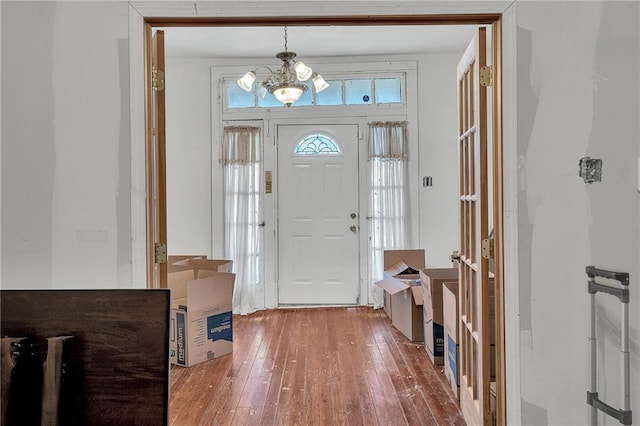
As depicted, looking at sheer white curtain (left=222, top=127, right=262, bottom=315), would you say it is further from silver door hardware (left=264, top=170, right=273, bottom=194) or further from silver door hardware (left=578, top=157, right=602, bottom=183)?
silver door hardware (left=578, top=157, right=602, bottom=183)

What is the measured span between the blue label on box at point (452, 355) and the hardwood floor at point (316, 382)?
15 cm

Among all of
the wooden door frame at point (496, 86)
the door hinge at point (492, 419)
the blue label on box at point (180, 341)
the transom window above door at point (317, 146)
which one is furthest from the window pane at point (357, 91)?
the door hinge at point (492, 419)

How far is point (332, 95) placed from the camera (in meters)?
4.98

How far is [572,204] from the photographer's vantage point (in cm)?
182

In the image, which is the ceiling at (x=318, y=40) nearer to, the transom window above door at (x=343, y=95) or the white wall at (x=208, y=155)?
the white wall at (x=208, y=155)

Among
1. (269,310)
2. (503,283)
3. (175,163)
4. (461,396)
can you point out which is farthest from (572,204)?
(175,163)

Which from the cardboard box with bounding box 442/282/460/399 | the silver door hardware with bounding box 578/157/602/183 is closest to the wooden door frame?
the silver door hardware with bounding box 578/157/602/183

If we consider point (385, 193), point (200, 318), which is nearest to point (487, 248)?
point (200, 318)

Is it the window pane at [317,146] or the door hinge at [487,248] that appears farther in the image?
the window pane at [317,146]

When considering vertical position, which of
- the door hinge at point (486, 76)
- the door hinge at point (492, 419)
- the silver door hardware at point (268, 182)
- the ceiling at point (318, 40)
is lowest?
the door hinge at point (492, 419)

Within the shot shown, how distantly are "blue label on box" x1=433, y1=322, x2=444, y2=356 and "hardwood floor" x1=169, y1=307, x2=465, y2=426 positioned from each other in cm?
11

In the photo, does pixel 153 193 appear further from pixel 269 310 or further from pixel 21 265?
pixel 269 310

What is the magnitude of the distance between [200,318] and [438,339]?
1.78 meters

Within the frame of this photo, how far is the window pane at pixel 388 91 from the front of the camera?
496 cm
